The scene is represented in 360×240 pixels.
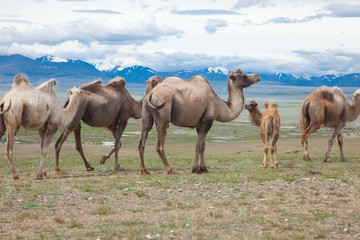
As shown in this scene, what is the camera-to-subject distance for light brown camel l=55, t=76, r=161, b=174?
15.1 meters

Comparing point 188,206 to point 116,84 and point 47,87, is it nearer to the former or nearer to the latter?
point 47,87

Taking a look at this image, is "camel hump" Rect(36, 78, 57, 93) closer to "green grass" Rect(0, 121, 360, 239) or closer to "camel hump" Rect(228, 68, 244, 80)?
"green grass" Rect(0, 121, 360, 239)

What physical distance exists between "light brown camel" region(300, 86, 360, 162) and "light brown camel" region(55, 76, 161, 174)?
5.31m

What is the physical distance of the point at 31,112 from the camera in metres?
12.5

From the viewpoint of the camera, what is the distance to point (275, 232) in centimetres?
727

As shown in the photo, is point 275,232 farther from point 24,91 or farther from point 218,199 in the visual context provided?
point 24,91

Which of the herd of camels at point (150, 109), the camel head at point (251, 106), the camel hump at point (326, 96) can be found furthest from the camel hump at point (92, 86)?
the camel hump at point (326, 96)

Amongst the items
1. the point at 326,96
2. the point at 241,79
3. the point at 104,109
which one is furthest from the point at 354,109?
the point at 104,109

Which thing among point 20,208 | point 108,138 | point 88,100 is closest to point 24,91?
point 88,100

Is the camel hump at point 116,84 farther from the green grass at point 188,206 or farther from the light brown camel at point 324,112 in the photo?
the light brown camel at point 324,112

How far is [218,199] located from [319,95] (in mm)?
8460

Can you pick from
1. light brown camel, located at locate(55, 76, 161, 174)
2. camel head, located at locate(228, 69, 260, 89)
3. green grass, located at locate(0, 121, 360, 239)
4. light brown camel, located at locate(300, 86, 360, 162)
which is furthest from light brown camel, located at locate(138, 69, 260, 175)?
light brown camel, located at locate(300, 86, 360, 162)

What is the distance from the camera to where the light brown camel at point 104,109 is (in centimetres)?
1505

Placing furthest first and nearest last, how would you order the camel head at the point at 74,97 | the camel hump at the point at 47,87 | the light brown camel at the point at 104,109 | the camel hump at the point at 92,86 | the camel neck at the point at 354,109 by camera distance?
1. the camel neck at the point at 354,109
2. the camel hump at the point at 92,86
3. the light brown camel at the point at 104,109
4. the camel head at the point at 74,97
5. the camel hump at the point at 47,87
